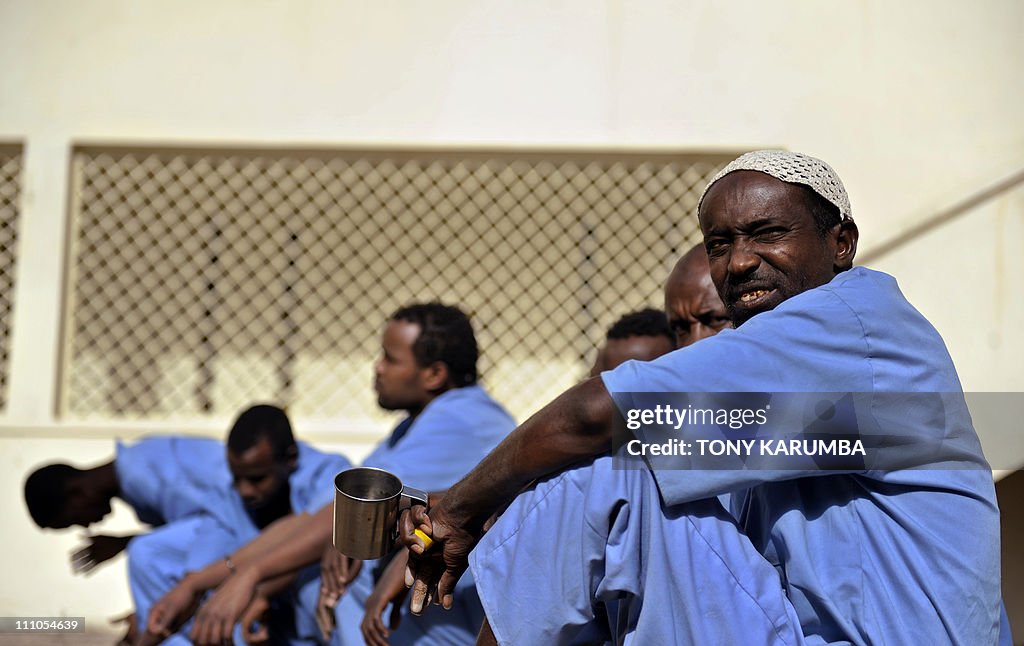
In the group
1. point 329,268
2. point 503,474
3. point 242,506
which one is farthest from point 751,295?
point 329,268

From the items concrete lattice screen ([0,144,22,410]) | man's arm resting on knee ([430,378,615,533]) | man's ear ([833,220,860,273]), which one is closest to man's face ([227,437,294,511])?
man's arm resting on knee ([430,378,615,533])

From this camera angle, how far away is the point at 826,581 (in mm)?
1800

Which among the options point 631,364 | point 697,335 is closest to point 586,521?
point 631,364

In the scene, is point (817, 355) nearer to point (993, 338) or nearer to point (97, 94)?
point (993, 338)

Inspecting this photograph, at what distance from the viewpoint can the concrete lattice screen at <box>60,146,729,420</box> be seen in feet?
20.9

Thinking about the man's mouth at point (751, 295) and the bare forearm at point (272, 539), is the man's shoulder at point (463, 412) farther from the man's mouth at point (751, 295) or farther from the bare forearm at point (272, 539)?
the man's mouth at point (751, 295)

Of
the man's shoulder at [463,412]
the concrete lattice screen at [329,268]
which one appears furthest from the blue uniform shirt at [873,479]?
the concrete lattice screen at [329,268]

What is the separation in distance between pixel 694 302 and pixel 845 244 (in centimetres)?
74

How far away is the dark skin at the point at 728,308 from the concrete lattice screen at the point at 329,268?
4172 mm

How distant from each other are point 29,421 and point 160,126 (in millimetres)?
1709

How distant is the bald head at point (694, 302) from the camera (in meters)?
2.73

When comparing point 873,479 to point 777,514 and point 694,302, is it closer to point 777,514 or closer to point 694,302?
point 777,514

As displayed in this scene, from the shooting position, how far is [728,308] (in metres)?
2.02

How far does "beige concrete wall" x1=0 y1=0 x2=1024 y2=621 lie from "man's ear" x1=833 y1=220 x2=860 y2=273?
345 cm
